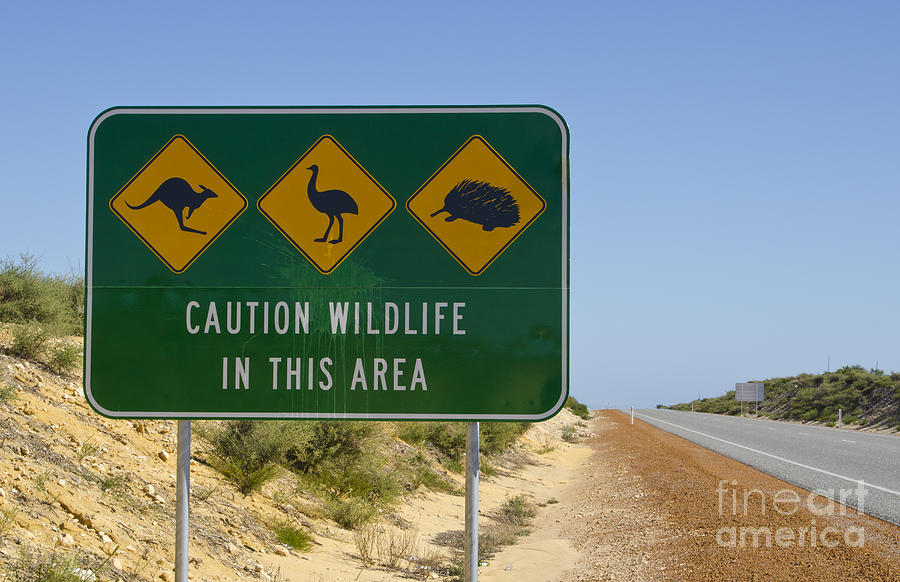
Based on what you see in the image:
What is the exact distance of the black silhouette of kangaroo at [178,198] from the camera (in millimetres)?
3789

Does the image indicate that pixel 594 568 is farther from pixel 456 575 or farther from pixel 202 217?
pixel 202 217

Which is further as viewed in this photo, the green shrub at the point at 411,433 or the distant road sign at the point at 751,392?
the distant road sign at the point at 751,392

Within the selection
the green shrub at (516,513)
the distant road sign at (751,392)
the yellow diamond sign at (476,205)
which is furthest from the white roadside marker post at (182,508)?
the distant road sign at (751,392)

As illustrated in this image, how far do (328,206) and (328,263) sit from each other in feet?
0.96

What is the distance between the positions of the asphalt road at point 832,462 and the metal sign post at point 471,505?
373 inches

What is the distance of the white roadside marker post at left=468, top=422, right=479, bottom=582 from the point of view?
11.2 feet

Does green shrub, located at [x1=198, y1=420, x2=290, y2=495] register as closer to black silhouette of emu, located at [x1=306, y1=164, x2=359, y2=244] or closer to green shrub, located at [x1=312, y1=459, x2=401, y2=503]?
green shrub, located at [x1=312, y1=459, x2=401, y2=503]

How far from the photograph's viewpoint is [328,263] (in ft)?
12.2

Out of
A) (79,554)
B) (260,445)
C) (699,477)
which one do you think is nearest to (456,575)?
(260,445)

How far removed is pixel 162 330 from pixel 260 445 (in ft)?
23.0

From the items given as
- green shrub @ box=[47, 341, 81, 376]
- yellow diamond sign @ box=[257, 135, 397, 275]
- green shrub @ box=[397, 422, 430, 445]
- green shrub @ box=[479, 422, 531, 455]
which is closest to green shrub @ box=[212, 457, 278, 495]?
green shrub @ box=[47, 341, 81, 376]

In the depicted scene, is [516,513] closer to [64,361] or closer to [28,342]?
[64,361]

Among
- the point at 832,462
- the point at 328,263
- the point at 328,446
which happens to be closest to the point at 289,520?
the point at 328,446

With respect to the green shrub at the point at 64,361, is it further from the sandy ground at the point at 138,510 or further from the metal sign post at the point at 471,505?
the metal sign post at the point at 471,505
